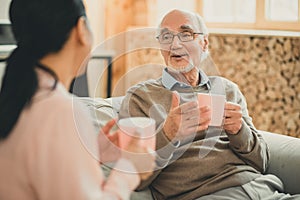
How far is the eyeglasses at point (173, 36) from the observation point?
1174mm

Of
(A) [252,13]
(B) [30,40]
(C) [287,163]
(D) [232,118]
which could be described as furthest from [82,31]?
(A) [252,13]

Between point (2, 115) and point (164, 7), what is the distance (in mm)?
2826

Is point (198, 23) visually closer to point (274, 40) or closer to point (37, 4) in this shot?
point (37, 4)

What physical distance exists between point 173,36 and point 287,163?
638 mm

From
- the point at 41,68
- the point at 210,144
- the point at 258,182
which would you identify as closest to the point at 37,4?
the point at 41,68

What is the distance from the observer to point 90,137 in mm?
788

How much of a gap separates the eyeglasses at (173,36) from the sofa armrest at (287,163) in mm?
558

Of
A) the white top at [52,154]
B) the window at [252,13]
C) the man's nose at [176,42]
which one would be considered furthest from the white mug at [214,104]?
the window at [252,13]

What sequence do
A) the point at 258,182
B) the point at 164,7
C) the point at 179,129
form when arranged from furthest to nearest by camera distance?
the point at 164,7 → the point at 258,182 → the point at 179,129

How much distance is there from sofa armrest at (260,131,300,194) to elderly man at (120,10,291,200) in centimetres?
5

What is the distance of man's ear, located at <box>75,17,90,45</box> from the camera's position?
2.57ft

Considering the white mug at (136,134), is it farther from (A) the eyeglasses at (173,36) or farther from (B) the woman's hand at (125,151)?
(A) the eyeglasses at (173,36)

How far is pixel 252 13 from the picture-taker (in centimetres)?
340

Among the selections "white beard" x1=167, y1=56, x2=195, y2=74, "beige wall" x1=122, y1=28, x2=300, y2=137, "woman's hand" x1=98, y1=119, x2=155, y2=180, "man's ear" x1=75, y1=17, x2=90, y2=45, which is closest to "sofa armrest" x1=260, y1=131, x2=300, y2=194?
"white beard" x1=167, y1=56, x2=195, y2=74
